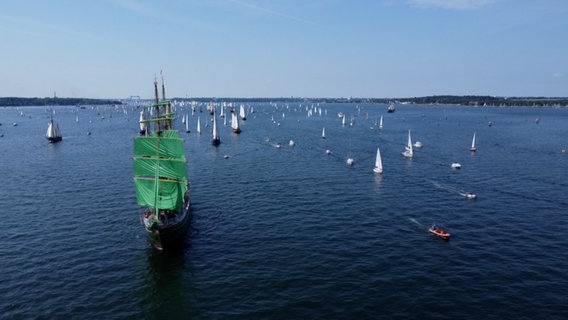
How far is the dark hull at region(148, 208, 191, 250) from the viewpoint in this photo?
5147cm

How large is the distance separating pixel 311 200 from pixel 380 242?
21683 mm

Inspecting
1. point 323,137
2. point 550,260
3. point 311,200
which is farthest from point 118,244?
point 323,137

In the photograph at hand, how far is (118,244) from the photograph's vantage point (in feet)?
178

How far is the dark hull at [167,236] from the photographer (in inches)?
2026

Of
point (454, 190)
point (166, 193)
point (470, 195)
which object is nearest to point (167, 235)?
point (166, 193)

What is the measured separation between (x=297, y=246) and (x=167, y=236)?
56.6ft

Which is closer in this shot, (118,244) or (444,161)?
(118,244)

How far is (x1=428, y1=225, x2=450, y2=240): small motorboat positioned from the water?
5.08 ft

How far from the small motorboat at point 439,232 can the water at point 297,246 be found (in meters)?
1.55

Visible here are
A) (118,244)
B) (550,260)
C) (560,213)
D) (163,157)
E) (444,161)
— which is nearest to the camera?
(550,260)

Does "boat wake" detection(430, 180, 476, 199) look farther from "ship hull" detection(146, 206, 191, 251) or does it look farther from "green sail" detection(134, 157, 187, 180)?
"ship hull" detection(146, 206, 191, 251)

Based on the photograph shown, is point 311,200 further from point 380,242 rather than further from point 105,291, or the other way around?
point 105,291

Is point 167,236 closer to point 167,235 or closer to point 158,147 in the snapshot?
point 167,235

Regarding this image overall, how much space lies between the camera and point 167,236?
5222 centimetres
